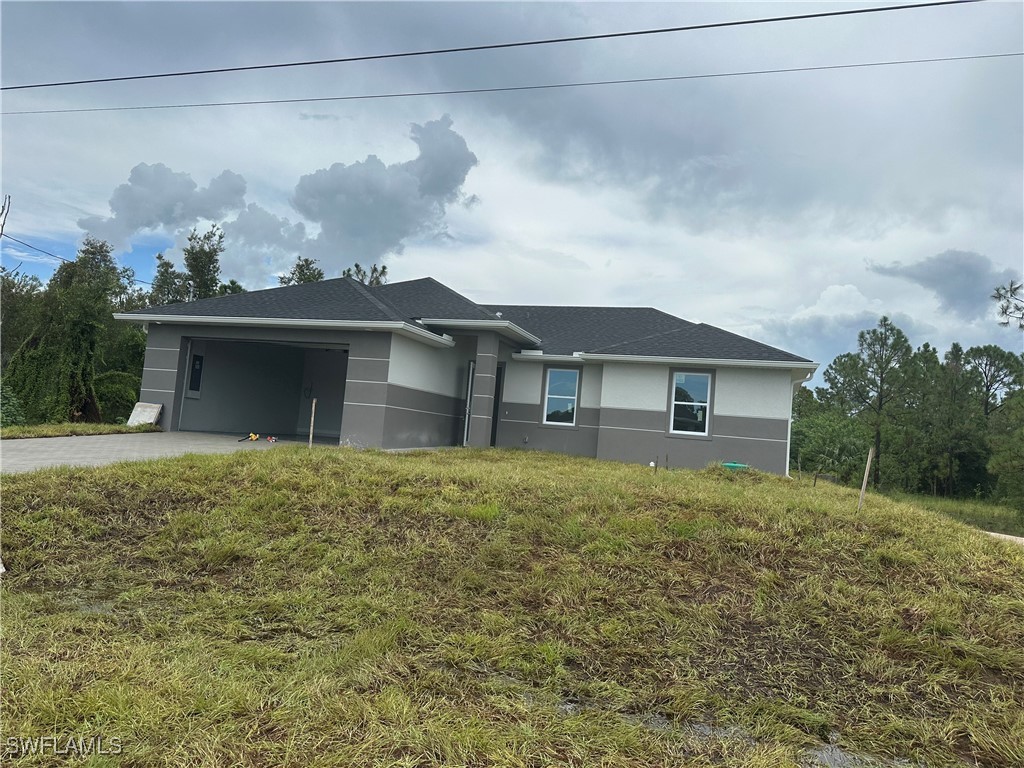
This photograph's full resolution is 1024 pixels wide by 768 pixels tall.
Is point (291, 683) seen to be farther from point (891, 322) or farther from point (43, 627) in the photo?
point (891, 322)

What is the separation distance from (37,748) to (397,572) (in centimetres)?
277

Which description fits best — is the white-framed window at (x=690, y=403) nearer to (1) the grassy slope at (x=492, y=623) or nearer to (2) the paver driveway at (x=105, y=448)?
(1) the grassy slope at (x=492, y=623)

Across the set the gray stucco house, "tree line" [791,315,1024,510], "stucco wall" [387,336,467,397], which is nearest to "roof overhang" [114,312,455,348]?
the gray stucco house

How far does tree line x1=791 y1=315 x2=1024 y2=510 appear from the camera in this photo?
1081 inches

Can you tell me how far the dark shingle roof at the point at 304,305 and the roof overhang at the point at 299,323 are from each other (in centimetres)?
12

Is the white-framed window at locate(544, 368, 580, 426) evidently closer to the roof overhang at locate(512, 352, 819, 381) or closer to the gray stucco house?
the gray stucco house

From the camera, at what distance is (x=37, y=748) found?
2549 mm

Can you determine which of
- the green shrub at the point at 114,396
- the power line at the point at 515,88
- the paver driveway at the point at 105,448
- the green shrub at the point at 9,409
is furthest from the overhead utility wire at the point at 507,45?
the green shrub at the point at 114,396

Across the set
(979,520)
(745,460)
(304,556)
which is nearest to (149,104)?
(304,556)

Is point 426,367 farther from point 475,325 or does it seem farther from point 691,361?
point 691,361

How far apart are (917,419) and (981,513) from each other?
6569 mm

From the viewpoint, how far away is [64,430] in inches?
498

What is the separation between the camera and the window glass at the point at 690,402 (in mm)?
14383

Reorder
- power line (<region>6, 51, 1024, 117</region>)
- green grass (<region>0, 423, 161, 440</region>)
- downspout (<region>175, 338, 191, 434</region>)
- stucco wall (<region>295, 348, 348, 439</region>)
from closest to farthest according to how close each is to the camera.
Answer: power line (<region>6, 51, 1024, 117</region>) < green grass (<region>0, 423, 161, 440</region>) < downspout (<region>175, 338, 191, 434</region>) < stucco wall (<region>295, 348, 348, 439</region>)
